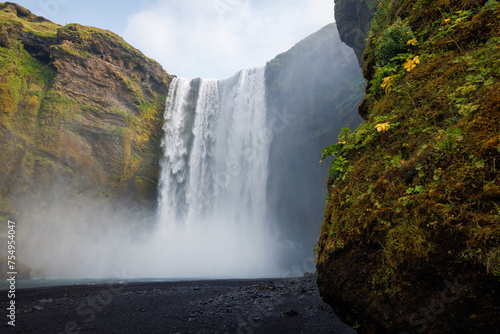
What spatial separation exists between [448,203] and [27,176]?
2995 cm

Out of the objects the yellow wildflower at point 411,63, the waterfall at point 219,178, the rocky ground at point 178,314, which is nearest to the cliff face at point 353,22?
the waterfall at point 219,178

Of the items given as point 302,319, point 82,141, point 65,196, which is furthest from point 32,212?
point 302,319

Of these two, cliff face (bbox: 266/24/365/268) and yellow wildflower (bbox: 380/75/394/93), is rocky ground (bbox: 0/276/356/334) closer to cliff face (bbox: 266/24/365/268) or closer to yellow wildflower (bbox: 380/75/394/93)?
yellow wildflower (bbox: 380/75/394/93)

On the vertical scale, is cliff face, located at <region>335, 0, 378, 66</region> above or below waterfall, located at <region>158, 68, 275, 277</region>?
above

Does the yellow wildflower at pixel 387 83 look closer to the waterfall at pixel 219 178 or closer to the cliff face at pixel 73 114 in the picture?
the waterfall at pixel 219 178

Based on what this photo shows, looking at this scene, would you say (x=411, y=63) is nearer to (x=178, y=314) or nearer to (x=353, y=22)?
(x=178, y=314)

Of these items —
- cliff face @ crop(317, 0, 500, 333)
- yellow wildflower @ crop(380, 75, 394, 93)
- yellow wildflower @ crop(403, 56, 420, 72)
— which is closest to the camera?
cliff face @ crop(317, 0, 500, 333)

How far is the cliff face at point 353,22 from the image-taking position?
20.4m

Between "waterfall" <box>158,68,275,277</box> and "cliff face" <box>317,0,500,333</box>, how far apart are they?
79.0 ft

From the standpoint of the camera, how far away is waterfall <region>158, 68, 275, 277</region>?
27.9m

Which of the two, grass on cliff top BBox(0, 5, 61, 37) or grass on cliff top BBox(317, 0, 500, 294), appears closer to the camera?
grass on cliff top BBox(317, 0, 500, 294)

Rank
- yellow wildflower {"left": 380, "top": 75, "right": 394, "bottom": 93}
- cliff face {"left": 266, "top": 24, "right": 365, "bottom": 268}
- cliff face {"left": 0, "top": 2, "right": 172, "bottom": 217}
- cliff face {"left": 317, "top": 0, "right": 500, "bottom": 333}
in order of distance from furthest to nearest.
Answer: cliff face {"left": 266, "top": 24, "right": 365, "bottom": 268} → cliff face {"left": 0, "top": 2, "right": 172, "bottom": 217} → yellow wildflower {"left": 380, "top": 75, "right": 394, "bottom": 93} → cliff face {"left": 317, "top": 0, "right": 500, "bottom": 333}

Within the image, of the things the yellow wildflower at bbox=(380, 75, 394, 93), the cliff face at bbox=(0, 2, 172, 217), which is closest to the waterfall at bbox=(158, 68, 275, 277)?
the cliff face at bbox=(0, 2, 172, 217)

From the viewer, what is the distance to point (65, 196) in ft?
77.8
